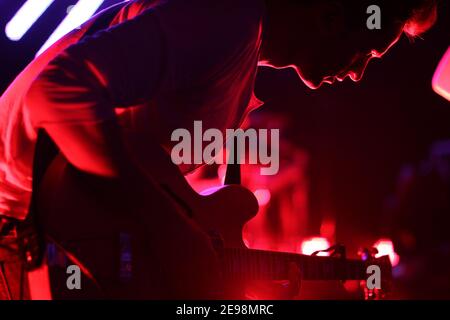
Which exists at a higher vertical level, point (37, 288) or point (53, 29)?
point (53, 29)

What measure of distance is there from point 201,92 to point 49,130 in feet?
1.26

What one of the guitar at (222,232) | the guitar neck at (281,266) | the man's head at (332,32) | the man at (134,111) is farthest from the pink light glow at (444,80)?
the man at (134,111)

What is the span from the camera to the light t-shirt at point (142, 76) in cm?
99

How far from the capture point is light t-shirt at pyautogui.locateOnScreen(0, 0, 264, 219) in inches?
39.0

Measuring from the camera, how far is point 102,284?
1.08 meters

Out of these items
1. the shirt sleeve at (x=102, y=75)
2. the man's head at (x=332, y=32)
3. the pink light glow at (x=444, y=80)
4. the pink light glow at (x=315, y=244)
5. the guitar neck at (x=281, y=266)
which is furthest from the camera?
the pink light glow at (x=315, y=244)

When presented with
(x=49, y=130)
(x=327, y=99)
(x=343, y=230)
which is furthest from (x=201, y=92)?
(x=343, y=230)

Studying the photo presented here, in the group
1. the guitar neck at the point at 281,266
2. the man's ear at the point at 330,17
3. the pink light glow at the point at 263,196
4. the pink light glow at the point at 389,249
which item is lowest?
the guitar neck at the point at 281,266

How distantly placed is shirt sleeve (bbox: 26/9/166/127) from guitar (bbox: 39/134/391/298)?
17cm

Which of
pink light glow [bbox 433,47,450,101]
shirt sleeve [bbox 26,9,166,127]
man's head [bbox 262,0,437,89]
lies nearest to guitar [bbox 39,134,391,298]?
shirt sleeve [bbox 26,9,166,127]

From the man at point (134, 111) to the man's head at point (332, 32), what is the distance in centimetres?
27

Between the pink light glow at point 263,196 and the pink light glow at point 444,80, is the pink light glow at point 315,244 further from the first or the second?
the pink light glow at point 444,80

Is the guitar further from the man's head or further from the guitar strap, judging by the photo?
the man's head

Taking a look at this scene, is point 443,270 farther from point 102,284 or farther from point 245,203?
point 102,284
